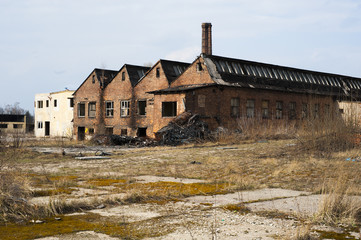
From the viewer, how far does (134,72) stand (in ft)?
117

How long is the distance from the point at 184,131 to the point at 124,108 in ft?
44.7

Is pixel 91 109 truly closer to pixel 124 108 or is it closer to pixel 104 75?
pixel 104 75

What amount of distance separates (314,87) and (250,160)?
925 inches

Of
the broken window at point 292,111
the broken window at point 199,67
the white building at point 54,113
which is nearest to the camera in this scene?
the broken window at point 199,67

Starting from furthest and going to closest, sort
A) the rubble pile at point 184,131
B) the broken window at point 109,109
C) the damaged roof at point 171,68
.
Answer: the broken window at point 109,109 < the damaged roof at point 171,68 < the rubble pile at point 184,131

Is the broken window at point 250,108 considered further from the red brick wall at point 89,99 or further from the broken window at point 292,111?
the red brick wall at point 89,99

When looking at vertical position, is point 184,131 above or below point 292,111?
below

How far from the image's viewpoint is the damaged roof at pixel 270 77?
1067 inches

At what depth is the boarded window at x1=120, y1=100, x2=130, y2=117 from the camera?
3494cm

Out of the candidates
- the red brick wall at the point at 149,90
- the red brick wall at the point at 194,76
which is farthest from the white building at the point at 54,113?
the red brick wall at the point at 194,76

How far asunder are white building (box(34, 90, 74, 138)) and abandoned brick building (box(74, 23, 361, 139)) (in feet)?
28.2

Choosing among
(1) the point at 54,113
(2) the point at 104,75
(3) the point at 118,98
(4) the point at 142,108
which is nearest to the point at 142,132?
(4) the point at 142,108

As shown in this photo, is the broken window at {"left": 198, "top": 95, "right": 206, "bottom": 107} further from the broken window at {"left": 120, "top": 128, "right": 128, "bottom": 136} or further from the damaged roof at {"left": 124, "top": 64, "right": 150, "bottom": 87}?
the broken window at {"left": 120, "top": 128, "right": 128, "bottom": 136}

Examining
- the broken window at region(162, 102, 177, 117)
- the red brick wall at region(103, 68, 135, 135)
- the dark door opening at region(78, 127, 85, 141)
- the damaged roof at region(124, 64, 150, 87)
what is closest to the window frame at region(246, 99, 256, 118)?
the broken window at region(162, 102, 177, 117)
